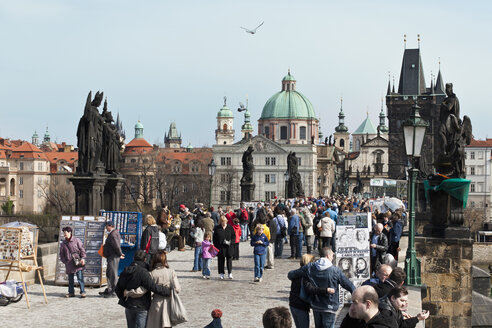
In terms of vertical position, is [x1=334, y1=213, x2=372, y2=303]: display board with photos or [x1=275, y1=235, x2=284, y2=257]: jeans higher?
[x1=334, y1=213, x2=372, y2=303]: display board with photos

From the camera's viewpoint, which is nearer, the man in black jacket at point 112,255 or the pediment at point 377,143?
the man in black jacket at point 112,255

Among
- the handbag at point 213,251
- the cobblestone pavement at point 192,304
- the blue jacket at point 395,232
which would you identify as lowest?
the cobblestone pavement at point 192,304

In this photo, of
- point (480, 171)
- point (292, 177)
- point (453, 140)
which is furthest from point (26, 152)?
point (453, 140)


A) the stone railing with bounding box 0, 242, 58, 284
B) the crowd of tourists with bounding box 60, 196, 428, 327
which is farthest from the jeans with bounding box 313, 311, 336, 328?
the stone railing with bounding box 0, 242, 58, 284

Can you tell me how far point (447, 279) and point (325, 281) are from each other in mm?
5472

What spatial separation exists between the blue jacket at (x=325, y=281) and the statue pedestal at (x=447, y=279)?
4916 mm

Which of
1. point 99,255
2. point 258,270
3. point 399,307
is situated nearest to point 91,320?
point 99,255

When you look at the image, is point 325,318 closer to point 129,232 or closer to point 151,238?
point 151,238

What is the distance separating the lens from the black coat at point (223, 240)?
1691 centimetres

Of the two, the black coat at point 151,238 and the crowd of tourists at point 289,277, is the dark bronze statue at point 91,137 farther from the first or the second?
the black coat at point 151,238

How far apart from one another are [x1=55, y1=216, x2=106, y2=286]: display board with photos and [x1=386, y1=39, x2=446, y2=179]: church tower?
91.6 metres

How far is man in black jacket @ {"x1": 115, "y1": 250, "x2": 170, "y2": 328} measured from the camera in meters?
9.06

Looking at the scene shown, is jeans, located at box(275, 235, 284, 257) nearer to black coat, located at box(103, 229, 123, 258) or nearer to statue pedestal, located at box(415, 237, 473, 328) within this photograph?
statue pedestal, located at box(415, 237, 473, 328)

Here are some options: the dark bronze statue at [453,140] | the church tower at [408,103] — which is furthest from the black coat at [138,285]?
the church tower at [408,103]
